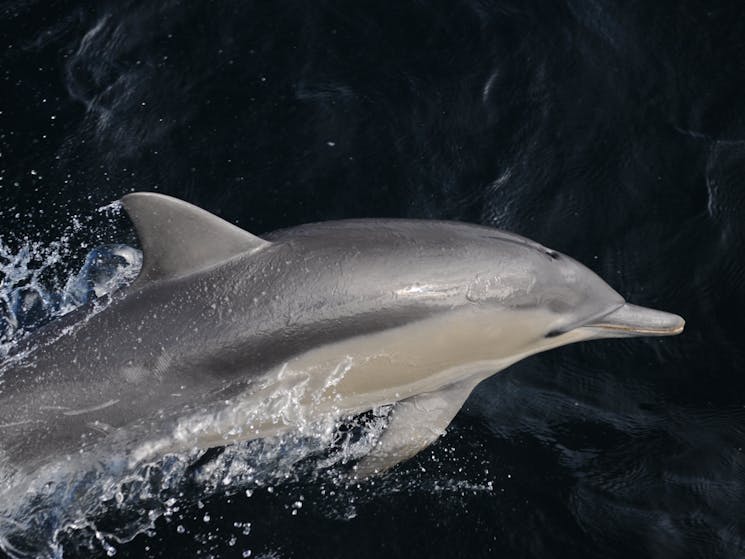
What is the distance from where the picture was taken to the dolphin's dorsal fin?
5.33 metres

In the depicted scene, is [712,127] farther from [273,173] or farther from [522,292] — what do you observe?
[273,173]

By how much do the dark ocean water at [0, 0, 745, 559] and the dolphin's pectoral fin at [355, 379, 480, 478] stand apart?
15cm

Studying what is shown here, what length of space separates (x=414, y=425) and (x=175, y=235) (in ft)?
6.15

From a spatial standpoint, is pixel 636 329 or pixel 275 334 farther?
pixel 636 329

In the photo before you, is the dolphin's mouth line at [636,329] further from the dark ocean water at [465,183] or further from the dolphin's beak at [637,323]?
the dark ocean water at [465,183]

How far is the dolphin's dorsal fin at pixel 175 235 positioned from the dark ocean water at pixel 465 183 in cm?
144

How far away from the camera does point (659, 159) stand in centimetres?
761

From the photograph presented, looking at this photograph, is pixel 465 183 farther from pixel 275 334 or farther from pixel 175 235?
pixel 175 235

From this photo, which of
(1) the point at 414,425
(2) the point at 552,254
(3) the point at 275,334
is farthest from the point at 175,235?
(2) the point at 552,254

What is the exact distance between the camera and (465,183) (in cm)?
771

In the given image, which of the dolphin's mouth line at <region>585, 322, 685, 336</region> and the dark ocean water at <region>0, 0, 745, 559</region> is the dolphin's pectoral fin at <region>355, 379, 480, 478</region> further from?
the dolphin's mouth line at <region>585, 322, 685, 336</region>

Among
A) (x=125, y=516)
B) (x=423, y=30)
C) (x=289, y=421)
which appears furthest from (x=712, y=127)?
(x=125, y=516)

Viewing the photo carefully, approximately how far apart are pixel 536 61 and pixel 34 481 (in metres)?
5.01

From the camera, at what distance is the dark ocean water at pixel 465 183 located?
234 inches
